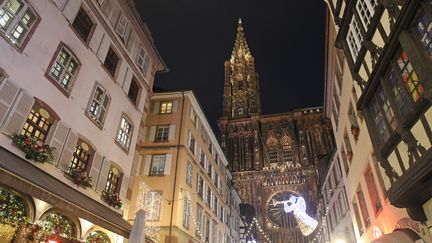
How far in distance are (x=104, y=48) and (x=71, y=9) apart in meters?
2.33

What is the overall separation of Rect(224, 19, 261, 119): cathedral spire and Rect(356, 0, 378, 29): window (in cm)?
5398

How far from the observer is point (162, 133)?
896 inches

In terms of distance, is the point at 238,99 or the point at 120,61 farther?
the point at 238,99

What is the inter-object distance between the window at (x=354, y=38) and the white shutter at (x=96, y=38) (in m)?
10.3

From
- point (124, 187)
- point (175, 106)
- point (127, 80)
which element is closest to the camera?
point (124, 187)

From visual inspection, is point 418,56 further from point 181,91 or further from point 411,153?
point 181,91

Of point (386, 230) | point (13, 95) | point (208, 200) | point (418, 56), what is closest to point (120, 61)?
point (13, 95)

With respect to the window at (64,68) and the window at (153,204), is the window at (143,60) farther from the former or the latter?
the window at (153,204)

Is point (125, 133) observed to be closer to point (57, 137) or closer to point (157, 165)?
point (57, 137)

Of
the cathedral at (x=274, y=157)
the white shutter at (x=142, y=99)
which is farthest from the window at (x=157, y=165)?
the cathedral at (x=274, y=157)

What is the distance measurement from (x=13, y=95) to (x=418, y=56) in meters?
10.3

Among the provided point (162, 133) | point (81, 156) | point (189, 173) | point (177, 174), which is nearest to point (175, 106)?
point (162, 133)

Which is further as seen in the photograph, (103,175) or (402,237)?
(103,175)

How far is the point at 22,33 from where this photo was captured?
30.8 ft
